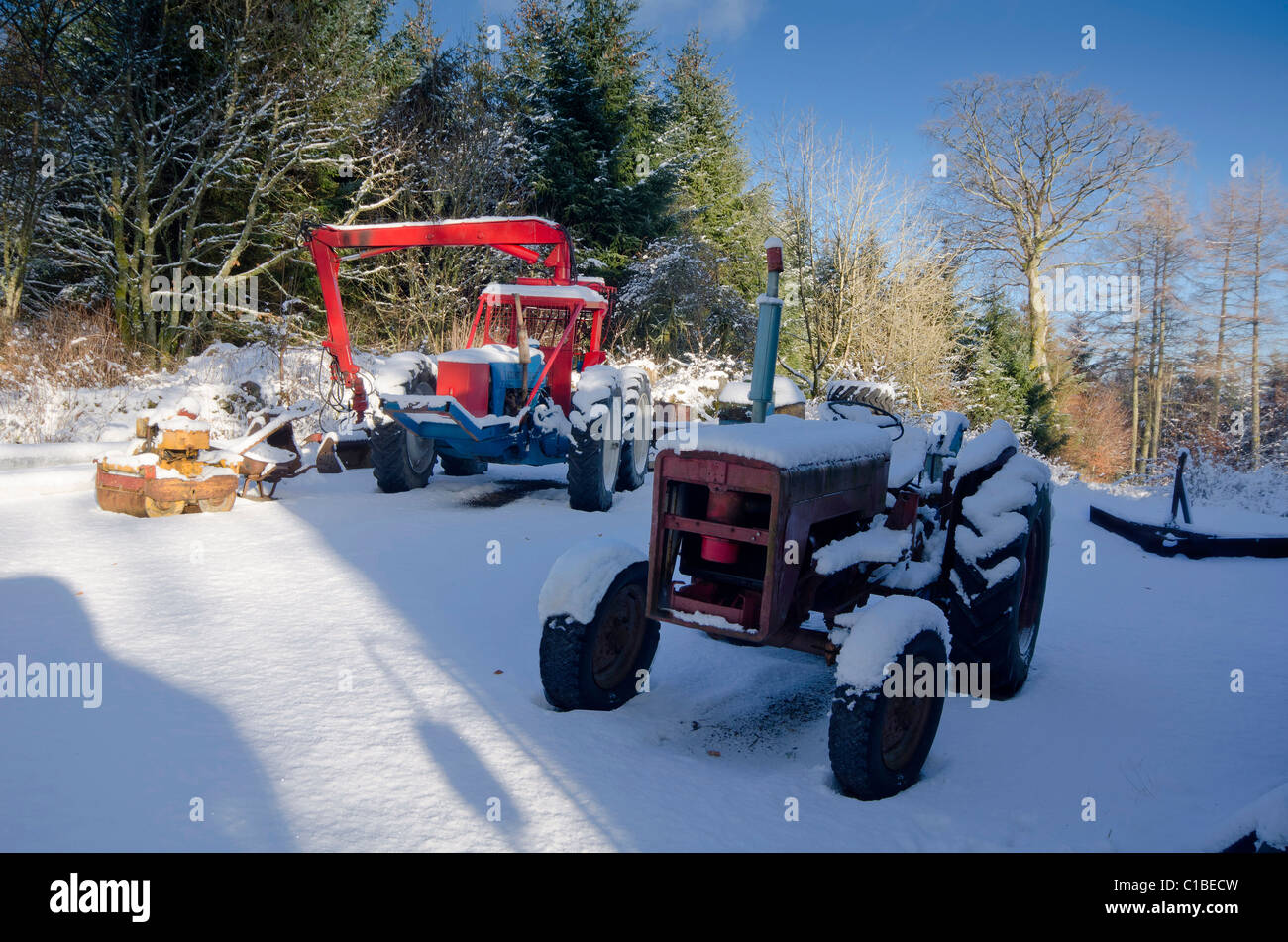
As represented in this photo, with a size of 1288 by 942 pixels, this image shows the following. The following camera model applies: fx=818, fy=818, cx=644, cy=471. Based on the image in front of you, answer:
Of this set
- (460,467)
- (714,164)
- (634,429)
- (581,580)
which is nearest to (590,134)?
(714,164)

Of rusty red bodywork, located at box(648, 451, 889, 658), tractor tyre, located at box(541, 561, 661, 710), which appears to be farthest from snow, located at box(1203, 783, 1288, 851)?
tractor tyre, located at box(541, 561, 661, 710)

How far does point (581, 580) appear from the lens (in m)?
3.38

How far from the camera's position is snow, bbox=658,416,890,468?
2.99 metres

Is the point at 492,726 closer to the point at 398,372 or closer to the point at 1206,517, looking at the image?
the point at 398,372

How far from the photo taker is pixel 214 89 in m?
15.0

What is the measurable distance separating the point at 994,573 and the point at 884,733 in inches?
45.9

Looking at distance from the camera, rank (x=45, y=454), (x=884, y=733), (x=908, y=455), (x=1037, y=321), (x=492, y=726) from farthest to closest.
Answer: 1. (x=1037, y=321)
2. (x=45, y=454)
3. (x=908, y=455)
4. (x=492, y=726)
5. (x=884, y=733)

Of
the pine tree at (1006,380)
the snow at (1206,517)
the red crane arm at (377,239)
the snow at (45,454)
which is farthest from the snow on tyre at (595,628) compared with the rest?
the pine tree at (1006,380)

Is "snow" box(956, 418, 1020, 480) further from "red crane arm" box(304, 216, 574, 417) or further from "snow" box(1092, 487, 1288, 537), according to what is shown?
"red crane arm" box(304, 216, 574, 417)

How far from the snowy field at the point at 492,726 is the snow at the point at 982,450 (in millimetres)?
1117

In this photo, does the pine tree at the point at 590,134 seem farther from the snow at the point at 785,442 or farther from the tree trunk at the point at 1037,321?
the snow at the point at 785,442

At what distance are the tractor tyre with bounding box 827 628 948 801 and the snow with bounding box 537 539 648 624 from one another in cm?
105

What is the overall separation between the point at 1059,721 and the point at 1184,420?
22902mm
